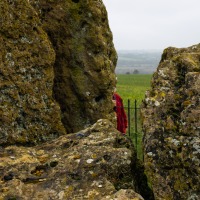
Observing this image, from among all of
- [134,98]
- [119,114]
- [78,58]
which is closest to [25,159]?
[78,58]

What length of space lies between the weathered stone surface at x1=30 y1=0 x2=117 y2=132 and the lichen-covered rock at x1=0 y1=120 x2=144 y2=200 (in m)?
Result: 2.60

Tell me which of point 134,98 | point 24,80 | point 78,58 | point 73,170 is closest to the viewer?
point 73,170

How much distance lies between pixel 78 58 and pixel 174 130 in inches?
159

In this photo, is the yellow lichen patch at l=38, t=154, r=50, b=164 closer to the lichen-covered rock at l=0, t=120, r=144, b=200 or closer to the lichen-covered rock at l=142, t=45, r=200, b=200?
the lichen-covered rock at l=0, t=120, r=144, b=200

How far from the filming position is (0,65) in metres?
7.16

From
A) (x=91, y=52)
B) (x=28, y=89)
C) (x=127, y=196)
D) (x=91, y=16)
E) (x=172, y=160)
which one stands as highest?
(x=91, y=16)

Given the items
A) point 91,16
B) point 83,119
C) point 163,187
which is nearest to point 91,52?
point 91,16

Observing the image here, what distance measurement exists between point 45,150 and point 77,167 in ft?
2.93

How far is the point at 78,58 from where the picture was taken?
8844 millimetres

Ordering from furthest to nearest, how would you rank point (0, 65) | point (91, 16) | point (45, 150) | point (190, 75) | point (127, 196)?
1. point (91, 16)
2. point (0, 65)
3. point (45, 150)
4. point (190, 75)
5. point (127, 196)

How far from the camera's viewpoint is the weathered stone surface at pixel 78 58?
8742 mm

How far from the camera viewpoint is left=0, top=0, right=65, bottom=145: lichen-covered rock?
7184 mm

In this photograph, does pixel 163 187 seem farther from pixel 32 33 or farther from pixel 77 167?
pixel 32 33

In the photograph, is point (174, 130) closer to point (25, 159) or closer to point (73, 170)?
point (73, 170)
